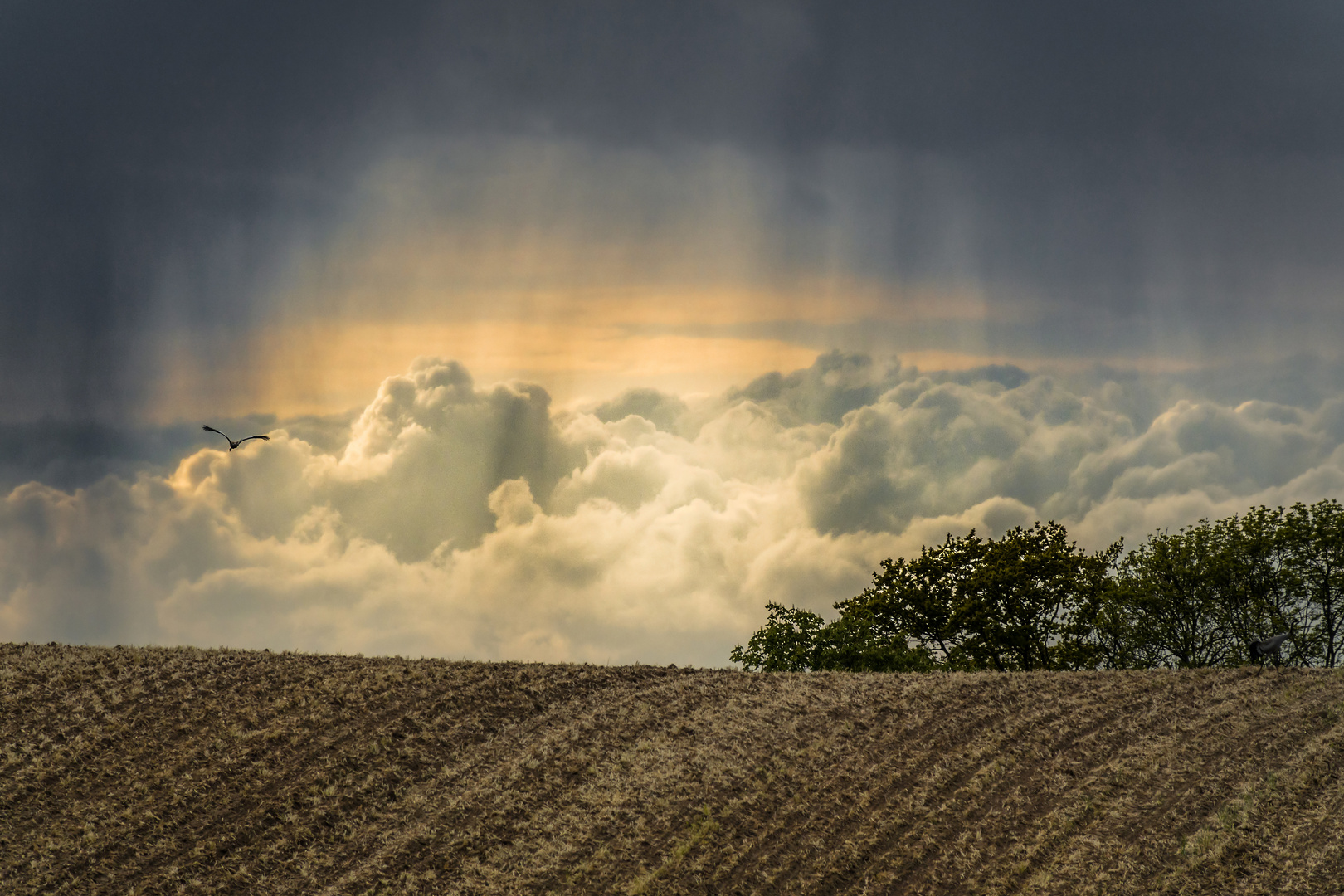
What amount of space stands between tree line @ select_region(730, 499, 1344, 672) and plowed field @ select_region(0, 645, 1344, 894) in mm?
15255

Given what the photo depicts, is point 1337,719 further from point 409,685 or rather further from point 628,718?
point 409,685

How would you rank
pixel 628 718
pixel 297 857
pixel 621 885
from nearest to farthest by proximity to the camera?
pixel 621 885 < pixel 297 857 < pixel 628 718

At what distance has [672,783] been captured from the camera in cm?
2098

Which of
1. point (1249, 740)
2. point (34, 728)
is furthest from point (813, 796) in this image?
point (34, 728)

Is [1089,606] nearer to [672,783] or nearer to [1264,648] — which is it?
[1264,648]

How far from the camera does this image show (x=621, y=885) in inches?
701

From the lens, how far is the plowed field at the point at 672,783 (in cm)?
1773

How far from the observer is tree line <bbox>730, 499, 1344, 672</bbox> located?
39.4 meters

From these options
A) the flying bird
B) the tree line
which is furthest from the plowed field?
the tree line

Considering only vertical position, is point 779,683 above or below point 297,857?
above

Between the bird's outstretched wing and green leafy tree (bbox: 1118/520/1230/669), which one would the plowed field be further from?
green leafy tree (bbox: 1118/520/1230/669)

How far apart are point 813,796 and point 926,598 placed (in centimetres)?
2681

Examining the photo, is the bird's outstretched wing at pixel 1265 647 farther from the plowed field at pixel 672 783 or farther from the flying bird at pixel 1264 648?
the plowed field at pixel 672 783

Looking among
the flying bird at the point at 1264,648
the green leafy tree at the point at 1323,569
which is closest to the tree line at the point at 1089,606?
the green leafy tree at the point at 1323,569
